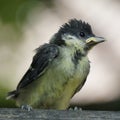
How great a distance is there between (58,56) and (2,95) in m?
0.55

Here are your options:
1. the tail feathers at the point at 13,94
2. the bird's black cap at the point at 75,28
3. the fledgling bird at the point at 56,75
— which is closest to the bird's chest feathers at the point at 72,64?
the fledgling bird at the point at 56,75

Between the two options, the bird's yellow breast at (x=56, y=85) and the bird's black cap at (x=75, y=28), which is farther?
the bird's black cap at (x=75, y=28)

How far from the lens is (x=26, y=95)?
213 inches

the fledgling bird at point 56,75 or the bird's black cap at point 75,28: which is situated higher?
the bird's black cap at point 75,28

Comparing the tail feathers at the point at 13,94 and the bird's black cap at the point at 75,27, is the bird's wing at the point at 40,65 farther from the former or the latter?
the bird's black cap at the point at 75,27

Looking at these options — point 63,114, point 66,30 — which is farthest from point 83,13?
point 63,114

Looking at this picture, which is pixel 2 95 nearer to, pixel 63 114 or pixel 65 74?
pixel 65 74

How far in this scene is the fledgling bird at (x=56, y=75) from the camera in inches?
211

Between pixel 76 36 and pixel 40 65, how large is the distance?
46 centimetres

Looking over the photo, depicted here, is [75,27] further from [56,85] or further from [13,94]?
[13,94]

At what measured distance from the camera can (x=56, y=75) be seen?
538 centimetres

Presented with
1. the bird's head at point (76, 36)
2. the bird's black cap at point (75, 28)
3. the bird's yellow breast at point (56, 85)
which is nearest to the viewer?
the bird's yellow breast at point (56, 85)

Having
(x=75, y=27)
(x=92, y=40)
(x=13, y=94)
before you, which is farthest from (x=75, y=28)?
(x=13, y=94)

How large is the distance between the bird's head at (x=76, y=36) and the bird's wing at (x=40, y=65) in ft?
0.48
